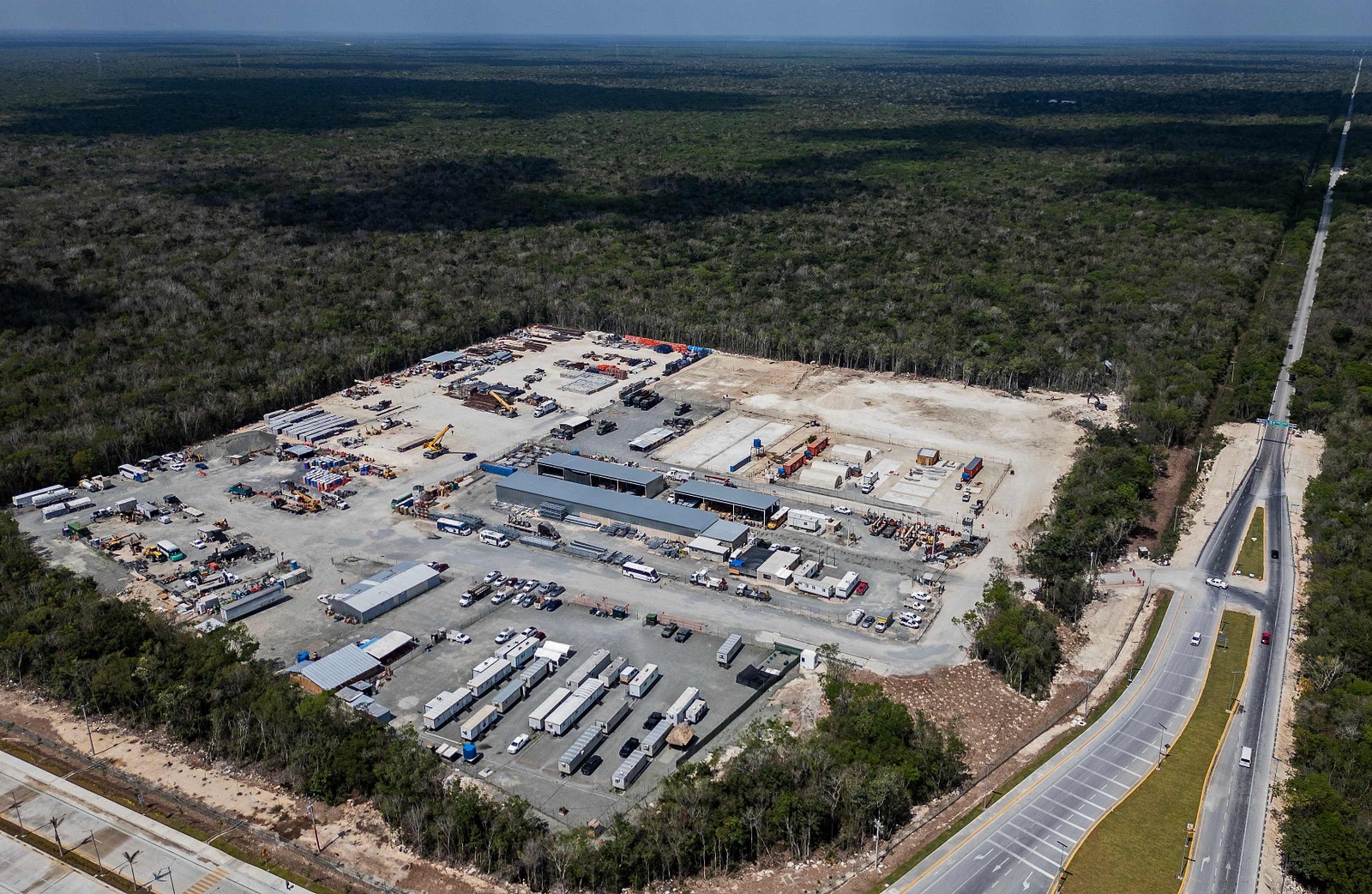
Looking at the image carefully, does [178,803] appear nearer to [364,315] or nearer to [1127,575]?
Result: [1127,575]

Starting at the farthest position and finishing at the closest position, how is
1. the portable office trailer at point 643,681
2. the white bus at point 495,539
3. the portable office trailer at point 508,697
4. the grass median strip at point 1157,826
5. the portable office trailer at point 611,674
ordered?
the white bus at point 495,539, the portable office trailer at point 611,674, the portable office trailer at point 643,681, the portable office trailer at point 508,697, the grass median strip at point 1157,826

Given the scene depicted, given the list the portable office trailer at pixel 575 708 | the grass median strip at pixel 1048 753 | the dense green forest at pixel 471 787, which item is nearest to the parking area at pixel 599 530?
the portable office trailer at pixel 575 708

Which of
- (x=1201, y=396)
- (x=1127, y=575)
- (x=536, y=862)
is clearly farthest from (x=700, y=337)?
(x=536, y=862)

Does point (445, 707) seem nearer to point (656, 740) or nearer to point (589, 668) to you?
point (589, 668)

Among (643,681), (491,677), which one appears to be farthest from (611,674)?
(491,677)

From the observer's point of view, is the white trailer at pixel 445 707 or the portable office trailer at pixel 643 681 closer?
the white trailer at pixel 445 707

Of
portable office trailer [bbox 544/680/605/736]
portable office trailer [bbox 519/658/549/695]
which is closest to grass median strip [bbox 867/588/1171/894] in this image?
portable office trailer [bbox 544/680/605/736]

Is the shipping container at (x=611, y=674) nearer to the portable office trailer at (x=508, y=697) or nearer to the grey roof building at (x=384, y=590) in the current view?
the portable office trailer at (x=508, y=697)

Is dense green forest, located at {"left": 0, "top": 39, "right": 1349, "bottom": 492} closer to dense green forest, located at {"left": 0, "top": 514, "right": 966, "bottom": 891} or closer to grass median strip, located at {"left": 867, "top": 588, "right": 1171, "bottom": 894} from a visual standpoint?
grass median strip, located at {"left": 867, "top": 588, "right": 1171, "bottom": 894}
